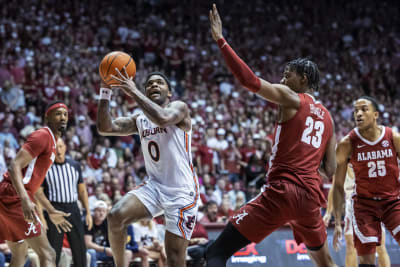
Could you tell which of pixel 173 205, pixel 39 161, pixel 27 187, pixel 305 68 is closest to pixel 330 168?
pixel 305 68

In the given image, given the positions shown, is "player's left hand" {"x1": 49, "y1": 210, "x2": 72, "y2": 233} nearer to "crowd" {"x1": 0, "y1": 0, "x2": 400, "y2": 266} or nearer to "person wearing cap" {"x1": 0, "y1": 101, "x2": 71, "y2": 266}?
"person wearing cap" {"x1": 0, "y1": 101, "x2": 71, "y2": 266}

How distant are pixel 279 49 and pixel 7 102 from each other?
11.0 meters

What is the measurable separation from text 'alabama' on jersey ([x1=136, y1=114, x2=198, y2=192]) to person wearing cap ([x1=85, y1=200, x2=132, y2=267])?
3329 mm

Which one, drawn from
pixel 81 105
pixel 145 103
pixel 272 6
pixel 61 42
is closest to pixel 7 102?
pixel 81 105

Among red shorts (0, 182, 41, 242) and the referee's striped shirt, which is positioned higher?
the referee's striped shirt

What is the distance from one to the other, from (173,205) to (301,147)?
131 centimetres

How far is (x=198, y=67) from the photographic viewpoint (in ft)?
55.3

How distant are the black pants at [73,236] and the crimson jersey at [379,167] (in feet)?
11.4

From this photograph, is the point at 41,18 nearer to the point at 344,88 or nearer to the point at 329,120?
the point at 344,88

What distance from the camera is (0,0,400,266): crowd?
11.0 meters

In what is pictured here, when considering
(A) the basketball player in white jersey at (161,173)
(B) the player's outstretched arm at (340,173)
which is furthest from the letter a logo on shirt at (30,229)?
(B) the player's outstretched arm at (340,173)

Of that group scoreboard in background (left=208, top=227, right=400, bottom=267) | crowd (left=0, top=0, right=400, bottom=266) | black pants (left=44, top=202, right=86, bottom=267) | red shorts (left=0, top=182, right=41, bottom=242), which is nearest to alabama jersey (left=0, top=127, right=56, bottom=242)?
red shorts (left=0, top=182, right=41, bottom=242)

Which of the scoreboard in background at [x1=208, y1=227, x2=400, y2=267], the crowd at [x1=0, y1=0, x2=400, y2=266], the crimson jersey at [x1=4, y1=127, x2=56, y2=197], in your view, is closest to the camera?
the crimson jersey at [x1=4, y1=127, x2=56, y2=197]

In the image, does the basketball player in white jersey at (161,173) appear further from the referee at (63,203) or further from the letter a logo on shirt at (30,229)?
the referee at (63,203)
